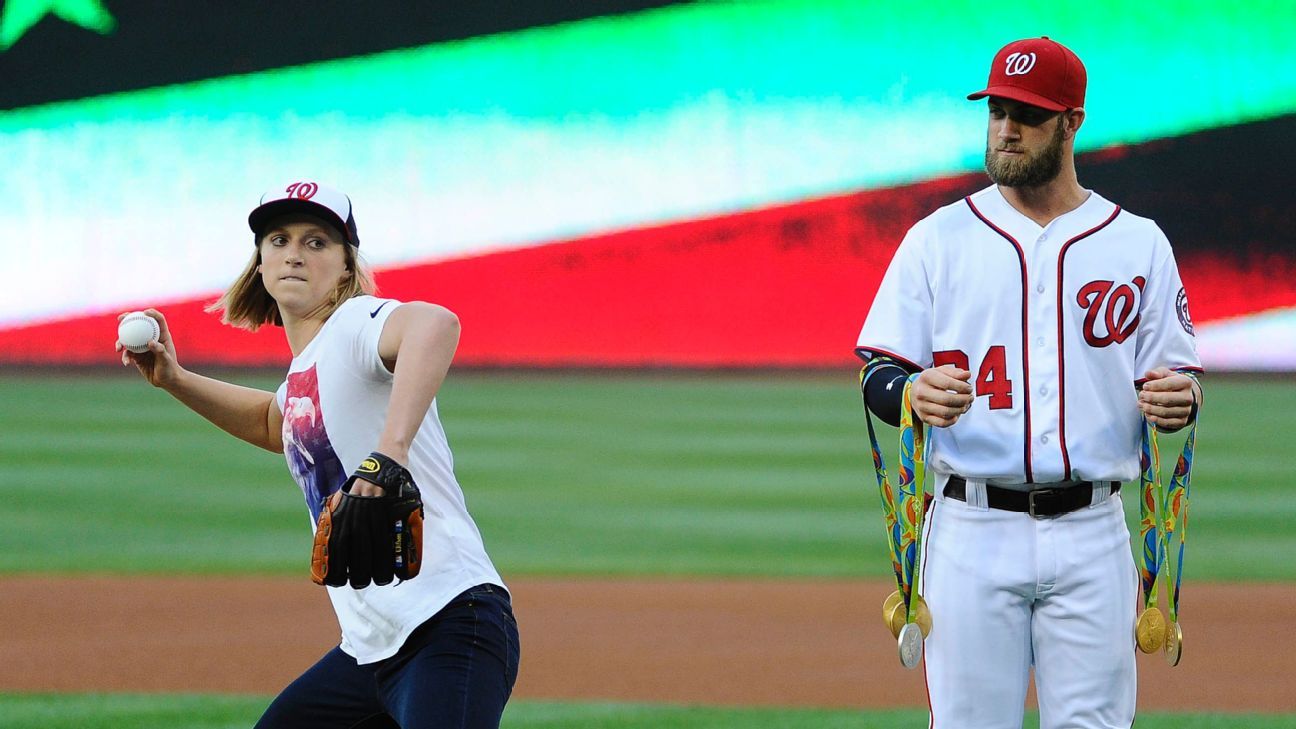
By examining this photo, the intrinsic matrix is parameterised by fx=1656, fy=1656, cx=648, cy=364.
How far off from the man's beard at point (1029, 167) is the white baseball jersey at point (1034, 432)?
0.09 metres

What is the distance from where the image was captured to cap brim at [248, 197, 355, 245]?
11.2 feet

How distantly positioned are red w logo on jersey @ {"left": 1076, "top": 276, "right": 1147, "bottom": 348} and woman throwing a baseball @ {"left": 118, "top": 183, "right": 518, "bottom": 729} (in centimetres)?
134

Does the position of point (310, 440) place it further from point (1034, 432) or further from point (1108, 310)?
point (1108, 310)

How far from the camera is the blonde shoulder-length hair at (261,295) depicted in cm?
352

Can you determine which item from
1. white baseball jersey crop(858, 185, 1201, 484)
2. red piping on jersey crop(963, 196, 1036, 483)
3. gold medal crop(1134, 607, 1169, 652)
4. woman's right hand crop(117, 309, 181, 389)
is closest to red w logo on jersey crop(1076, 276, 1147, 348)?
white baseball jersey crop(858, 185, 1201, 484)

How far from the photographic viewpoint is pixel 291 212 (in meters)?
3.45

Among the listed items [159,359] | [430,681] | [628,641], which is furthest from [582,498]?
[430,681]

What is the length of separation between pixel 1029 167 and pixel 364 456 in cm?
153

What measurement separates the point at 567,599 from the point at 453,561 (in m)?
5.86

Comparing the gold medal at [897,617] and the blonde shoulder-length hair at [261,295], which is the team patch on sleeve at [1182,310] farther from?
the blonde shoulder-length hair at [261,295]

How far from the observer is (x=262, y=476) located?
14625 millimetres

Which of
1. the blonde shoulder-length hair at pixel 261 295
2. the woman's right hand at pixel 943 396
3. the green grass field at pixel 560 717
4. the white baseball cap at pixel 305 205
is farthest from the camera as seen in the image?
the green grass field at pixel 560 717

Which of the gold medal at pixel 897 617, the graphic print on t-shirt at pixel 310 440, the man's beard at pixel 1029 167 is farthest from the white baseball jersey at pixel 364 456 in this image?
the man's beard at pixel 1029 167

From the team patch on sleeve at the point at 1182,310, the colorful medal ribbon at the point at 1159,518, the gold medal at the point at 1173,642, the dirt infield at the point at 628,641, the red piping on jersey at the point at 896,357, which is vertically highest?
the team patch on sleeve at the point at 1182,310
